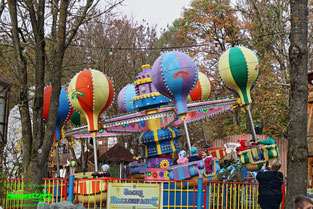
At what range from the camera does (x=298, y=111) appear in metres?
6.61

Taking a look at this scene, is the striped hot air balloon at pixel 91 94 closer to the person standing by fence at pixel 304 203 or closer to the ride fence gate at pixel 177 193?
the ride fence gate at pixel 177 193

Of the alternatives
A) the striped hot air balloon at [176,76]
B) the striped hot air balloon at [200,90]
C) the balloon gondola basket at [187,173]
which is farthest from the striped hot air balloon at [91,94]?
the striped hot air balloon at [200,90]

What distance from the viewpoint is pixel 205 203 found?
9641 mm

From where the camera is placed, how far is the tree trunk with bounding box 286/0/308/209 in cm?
655

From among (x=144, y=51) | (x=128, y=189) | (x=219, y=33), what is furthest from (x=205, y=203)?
(x=219, y=33)

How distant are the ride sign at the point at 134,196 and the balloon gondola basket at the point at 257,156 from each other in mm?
3001

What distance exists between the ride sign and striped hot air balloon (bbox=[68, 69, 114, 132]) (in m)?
3.52

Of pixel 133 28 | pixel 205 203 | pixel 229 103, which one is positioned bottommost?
pixel 205 203

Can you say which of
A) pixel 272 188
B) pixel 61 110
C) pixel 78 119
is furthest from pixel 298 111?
pixel 78 119

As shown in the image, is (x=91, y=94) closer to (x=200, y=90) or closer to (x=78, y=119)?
(x=78, y=119)

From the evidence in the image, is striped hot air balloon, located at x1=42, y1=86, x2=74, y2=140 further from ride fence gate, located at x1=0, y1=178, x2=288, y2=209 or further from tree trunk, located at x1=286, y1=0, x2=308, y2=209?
tree trunk, located at x1=286, y1=0, x2=308, y2=209

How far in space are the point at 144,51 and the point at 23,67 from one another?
17140 millimetres

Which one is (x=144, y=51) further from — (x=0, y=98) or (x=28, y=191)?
(x=28, y=191)

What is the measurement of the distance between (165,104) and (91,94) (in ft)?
9.09
